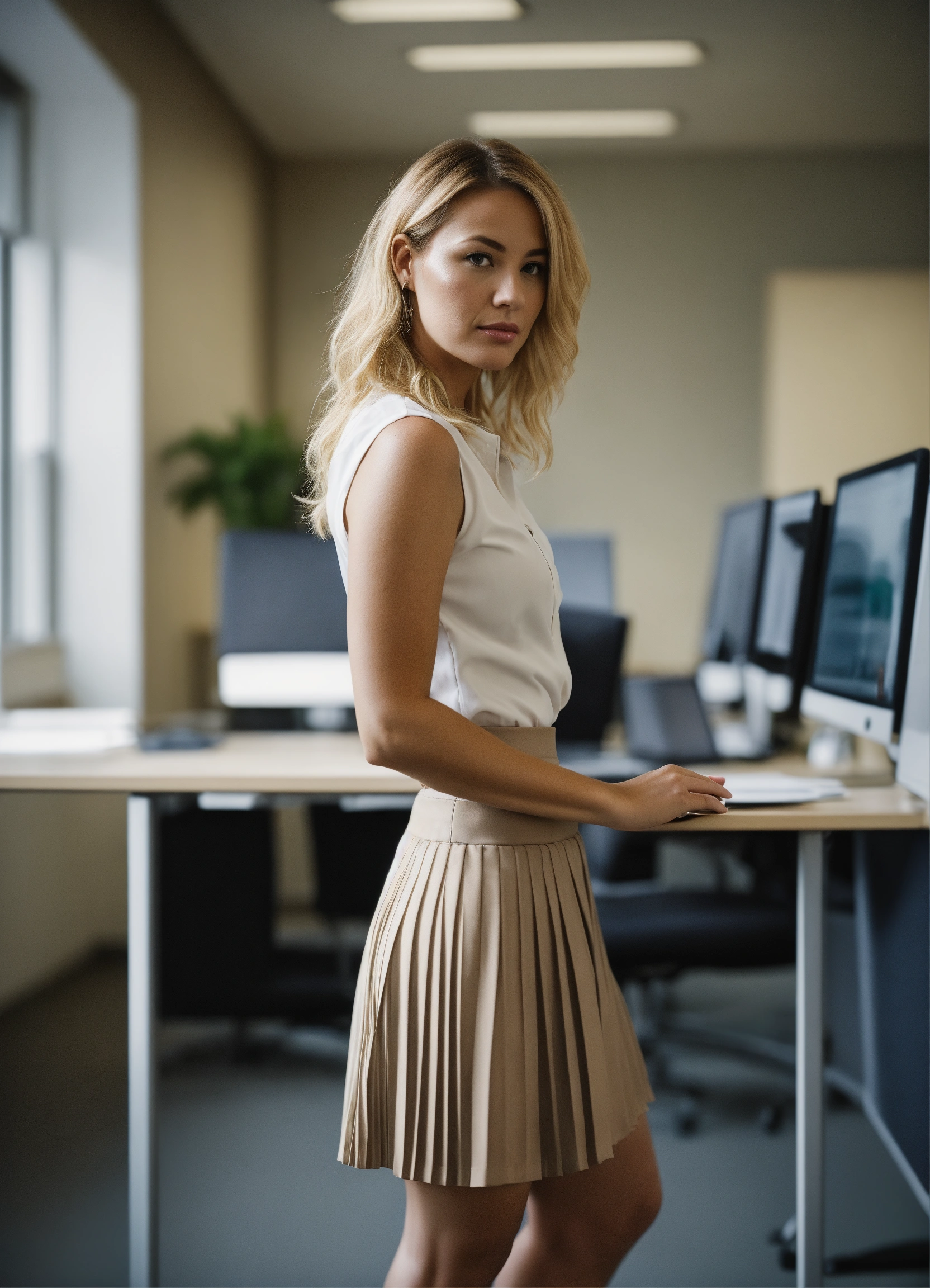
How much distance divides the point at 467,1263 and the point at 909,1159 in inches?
32.1

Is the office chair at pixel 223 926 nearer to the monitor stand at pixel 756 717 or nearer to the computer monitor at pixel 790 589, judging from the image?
the monitor stand at pixel 756 717

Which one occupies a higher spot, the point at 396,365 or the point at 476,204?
the point at 476,204

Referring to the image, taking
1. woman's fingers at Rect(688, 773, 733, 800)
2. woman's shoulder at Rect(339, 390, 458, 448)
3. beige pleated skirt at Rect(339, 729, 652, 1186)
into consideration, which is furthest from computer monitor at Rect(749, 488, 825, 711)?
woman's shoulder at Rect(339, 390, 458, 448)

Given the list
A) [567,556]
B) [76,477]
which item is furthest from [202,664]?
[567,556]

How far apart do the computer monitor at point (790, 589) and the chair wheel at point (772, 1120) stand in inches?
33.8

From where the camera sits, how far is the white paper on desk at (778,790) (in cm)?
146

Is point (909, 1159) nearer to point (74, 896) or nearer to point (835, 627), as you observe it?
point (835, 627)

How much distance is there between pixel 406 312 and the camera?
1.15m

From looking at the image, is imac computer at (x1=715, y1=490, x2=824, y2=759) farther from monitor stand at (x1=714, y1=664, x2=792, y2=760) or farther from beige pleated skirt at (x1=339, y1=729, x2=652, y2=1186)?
beige pleated skirt at (x1=339, y1=729, x2=652, y2=1186)

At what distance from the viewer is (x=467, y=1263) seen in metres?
1.06

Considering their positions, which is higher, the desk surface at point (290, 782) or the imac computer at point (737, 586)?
the imac computer at point (737, 586)

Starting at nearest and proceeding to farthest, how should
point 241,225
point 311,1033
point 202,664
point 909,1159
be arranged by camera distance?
point 909,1159 → point 311,1033 → point 202,664 → point 241,225

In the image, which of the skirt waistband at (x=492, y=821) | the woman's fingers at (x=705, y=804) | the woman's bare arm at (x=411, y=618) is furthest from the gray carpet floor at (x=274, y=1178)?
the woman's bare arm at (x=411, y=618)

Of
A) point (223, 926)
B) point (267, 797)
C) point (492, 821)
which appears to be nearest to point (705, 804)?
point (492, 821)
